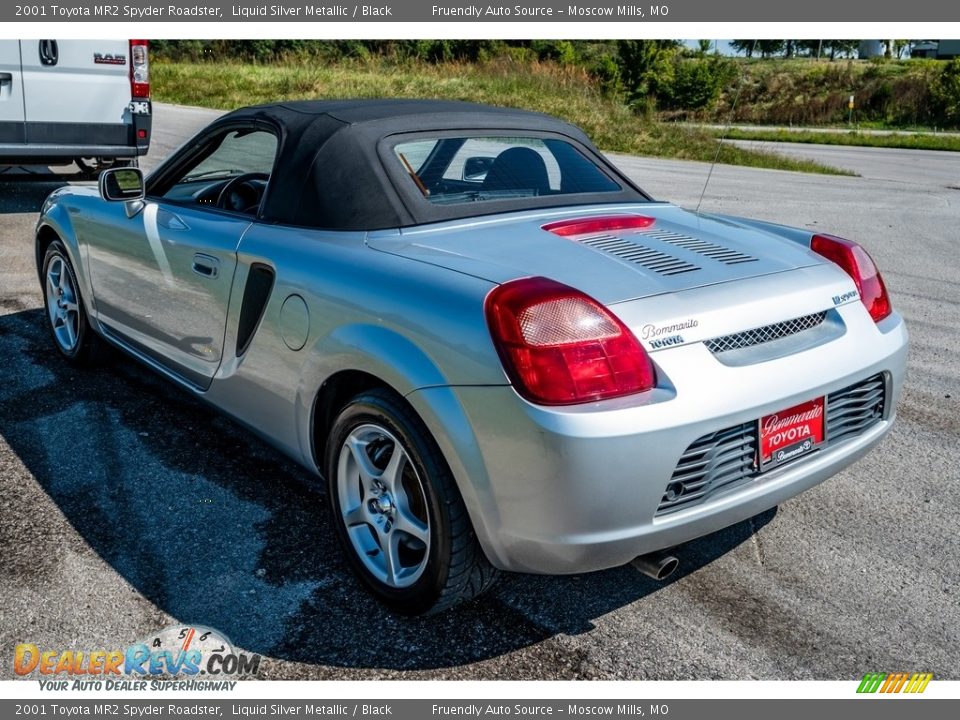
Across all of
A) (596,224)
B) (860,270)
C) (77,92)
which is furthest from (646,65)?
(596,224)

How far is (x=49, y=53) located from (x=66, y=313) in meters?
5.18

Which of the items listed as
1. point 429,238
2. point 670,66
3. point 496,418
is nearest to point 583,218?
point 429,238

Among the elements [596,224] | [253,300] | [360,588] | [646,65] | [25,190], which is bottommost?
[360,588]

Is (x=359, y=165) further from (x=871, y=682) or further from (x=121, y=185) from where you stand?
(x=871, y=682)

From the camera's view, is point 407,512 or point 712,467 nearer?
point 712,467

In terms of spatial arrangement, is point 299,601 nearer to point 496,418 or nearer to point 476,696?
point 476,696

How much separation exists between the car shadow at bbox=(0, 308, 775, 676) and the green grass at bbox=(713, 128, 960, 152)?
2702 cm

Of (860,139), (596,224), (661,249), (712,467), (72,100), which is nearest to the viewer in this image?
(712,467)

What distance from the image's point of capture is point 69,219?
Answer: 486cm

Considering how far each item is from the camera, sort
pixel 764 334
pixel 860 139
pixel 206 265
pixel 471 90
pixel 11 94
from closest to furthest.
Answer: pixel 764 334 < pixel 206 265 < pixel 11 94 < pixel 471 90 < pixel 860 139

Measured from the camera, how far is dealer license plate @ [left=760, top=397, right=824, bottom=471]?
2621 millimetres

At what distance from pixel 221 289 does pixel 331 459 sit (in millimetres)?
917

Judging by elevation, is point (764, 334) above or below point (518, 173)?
below

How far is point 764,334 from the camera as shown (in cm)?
269
